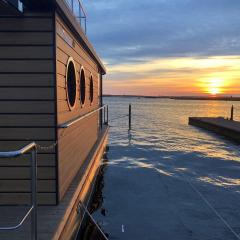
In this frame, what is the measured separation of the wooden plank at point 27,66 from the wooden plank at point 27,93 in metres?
0.28

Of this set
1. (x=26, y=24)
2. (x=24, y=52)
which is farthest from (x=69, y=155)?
(x=26, y=24)

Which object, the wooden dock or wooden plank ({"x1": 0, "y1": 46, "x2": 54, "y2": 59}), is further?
the wooden dock

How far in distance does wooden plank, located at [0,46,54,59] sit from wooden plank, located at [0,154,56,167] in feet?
5.06

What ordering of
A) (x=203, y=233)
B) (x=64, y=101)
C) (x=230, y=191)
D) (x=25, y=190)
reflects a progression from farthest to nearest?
(x=230, y=191) < (x=203, y=233) < (x=64, y=101) < (x=25, y=190)

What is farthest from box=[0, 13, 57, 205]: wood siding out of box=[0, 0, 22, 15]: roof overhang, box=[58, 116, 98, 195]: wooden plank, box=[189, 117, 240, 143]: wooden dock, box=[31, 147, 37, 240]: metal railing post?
box=[189, 117, 240, 143]: wooden dock

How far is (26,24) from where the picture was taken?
557 centimetres

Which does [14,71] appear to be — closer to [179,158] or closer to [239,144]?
[179,158]

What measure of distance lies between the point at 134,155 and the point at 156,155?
3.40 feet

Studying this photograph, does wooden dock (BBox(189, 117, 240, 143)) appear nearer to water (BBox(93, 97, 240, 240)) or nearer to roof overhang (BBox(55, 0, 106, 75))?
water (BBox(93, 97, 240, 240))

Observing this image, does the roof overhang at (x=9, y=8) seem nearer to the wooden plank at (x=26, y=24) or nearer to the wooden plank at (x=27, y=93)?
the wooden plank at (x=26, y=24)

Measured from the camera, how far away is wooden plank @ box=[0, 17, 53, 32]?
5.54 metres

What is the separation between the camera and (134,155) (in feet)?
55.6

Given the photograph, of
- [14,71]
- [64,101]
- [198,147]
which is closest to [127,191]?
[64,101]

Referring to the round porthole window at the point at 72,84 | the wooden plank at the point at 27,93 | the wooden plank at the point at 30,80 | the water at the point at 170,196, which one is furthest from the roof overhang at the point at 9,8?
the water at the point at 170,196
